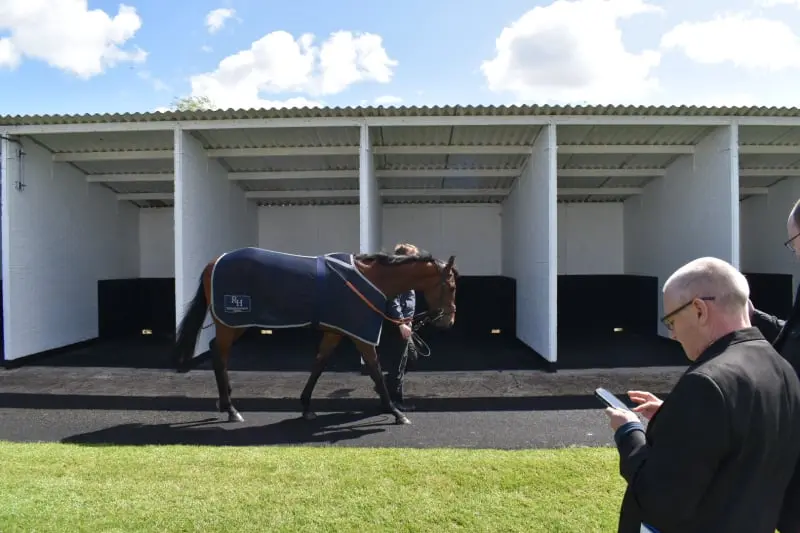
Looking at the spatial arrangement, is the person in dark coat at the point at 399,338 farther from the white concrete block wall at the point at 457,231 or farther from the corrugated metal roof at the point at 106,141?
the white concrete block wall at the point at 457,231

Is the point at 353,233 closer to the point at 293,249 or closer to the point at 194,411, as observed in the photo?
the point at 293,249

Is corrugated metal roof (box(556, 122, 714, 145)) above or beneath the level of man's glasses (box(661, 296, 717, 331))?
above

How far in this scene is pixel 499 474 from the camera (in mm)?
3141

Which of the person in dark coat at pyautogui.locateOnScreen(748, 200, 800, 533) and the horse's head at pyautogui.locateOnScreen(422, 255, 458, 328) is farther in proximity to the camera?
the horse's head at pyautogui.locateOnScreen(422, 255, 458, 328)

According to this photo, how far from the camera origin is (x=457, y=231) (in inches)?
400

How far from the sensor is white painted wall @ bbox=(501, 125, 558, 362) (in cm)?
616

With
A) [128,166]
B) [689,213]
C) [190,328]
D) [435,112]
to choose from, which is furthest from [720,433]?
[128,166]

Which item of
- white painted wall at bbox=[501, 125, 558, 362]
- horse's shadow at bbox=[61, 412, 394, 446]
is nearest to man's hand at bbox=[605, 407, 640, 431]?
horse's shadow at bbox=[61, 412, 394, 446]

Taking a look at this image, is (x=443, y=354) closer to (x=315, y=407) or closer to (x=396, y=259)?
(x=315, y=407)

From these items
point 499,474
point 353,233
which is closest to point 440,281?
point 499,474

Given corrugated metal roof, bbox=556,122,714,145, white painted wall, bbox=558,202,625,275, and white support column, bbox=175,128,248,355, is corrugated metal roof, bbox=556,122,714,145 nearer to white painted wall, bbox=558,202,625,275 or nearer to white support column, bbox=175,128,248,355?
white painted wall, bbox=558,202,625,275

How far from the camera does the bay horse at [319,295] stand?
14.6ft

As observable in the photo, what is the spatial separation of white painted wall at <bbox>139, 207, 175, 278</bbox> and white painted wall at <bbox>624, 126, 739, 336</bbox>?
934cm

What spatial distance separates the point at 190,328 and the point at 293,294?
128 centimetres
